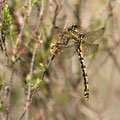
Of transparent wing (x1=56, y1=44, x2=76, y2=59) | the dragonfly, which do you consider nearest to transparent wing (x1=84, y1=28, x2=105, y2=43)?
the dragonfly

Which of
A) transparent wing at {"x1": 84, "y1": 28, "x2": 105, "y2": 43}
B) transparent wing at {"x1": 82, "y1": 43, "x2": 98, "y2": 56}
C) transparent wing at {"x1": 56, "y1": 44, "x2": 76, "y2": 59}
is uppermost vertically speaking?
transparent wing at {"x1": 84, "y1": 28, "x2": 105, "y2": 43}

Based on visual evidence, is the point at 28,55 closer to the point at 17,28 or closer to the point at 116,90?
the point at 17,28

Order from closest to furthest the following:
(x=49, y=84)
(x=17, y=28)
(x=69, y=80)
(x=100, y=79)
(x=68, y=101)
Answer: (x=17, y=28) < (x=49, y=84) < (x=69, y=80) < (x=68, y=101) < (x=100, y=79)

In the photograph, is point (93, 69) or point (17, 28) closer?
point (17, 28)

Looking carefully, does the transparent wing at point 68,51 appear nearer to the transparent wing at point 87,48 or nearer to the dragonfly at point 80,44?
the dragonfly at point 80,44

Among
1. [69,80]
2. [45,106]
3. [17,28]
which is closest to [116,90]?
[69,80]

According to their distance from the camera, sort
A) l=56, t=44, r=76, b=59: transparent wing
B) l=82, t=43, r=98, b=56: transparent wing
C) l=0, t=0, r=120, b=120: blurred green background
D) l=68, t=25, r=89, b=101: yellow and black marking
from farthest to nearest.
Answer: l=0, t=0, r=120, b=120: blurred green background, l=82, t=43, r=98, b=56: transparent wing, l=68, t=25, r=89, b=101: yellow and black marking, l=56, t=44, r=76, b=59: transparent wing

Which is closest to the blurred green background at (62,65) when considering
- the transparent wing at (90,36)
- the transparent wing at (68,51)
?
the transparent wing at (90,36)

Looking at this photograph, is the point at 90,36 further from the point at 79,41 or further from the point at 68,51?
the point at 68,51

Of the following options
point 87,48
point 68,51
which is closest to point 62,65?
point 87,48

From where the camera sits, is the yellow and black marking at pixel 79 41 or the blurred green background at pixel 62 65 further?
the blurred green background at pixel 62 65

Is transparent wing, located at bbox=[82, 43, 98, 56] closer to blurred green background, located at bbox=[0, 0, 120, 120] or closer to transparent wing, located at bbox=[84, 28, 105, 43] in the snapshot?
transparent wing, located at bbox=[84, 28, 105, 43]
